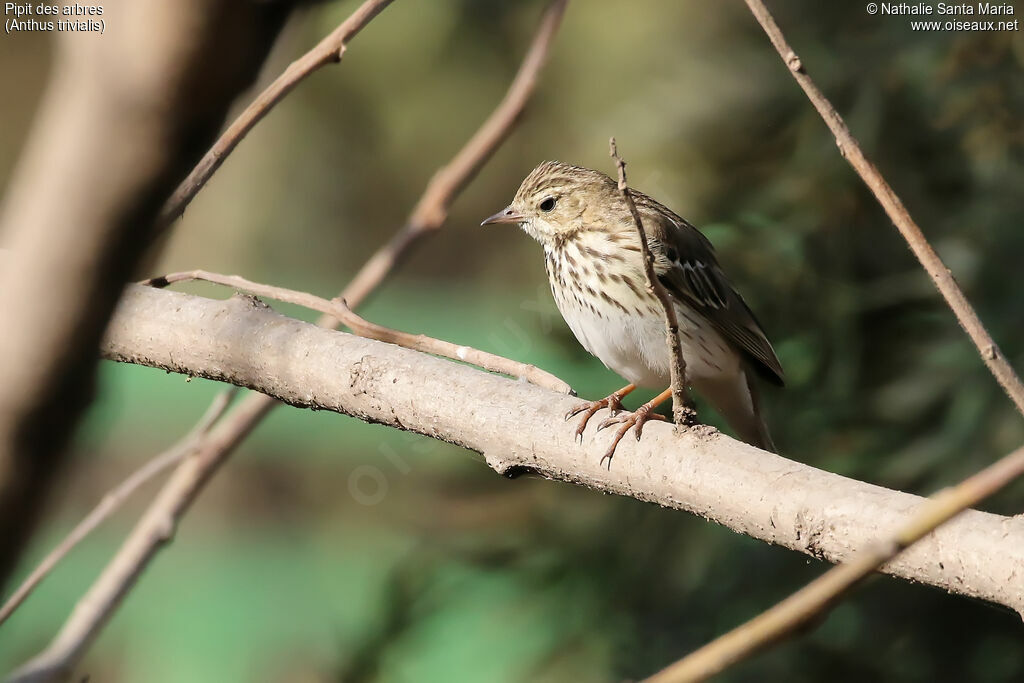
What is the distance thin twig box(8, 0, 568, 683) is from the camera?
1445 mm

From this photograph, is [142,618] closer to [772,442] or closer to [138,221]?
[772,442]

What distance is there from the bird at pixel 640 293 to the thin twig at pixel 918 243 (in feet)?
3.27

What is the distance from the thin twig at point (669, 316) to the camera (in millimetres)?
1042

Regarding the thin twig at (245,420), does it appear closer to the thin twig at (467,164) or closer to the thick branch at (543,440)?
the thin twig at (467,164)

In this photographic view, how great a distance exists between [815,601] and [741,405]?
1.73 m

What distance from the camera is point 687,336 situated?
217cm

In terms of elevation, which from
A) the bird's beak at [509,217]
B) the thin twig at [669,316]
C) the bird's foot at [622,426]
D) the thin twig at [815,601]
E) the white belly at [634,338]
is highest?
the bird's beak at [509,217]

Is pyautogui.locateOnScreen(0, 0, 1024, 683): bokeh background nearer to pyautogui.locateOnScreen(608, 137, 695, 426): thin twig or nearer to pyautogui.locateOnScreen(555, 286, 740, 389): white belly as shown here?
pyautogui.locateOnScreen(555, 286, 740, 389): white belly

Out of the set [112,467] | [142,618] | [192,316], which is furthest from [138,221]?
[112,467]

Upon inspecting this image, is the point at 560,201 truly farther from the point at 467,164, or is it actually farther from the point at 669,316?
the point at 669,316

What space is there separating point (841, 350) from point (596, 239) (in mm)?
563

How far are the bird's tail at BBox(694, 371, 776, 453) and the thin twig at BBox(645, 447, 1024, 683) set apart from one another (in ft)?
5.32

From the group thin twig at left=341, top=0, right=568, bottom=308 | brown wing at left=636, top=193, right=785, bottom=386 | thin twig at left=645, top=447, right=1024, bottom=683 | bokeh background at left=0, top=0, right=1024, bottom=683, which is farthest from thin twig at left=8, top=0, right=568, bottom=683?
thin twig at left=645, top=447, right=1024, bottom=683

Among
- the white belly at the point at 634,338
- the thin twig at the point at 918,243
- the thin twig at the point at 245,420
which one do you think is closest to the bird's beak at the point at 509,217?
the white belly at the point at 634,338
